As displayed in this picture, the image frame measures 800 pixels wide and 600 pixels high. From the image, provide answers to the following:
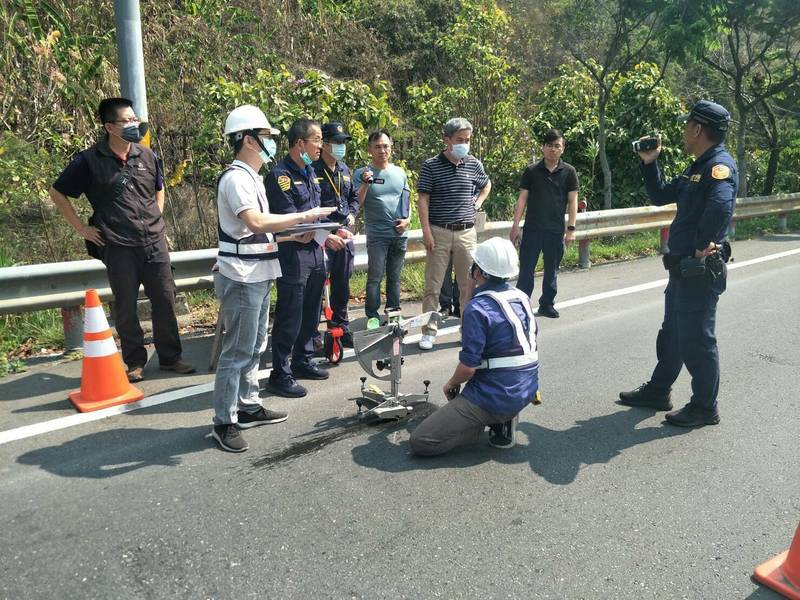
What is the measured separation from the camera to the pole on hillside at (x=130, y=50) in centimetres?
607

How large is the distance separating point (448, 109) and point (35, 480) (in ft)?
34.9

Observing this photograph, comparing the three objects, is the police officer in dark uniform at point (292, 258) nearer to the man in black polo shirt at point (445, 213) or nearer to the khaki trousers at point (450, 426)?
the khaki trousers at point (450, 426)

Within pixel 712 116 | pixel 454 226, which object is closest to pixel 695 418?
pixel 712 116

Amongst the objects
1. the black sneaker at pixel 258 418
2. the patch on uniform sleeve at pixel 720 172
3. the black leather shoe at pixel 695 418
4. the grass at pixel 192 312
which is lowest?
the black leather shoe at pixel 695 418

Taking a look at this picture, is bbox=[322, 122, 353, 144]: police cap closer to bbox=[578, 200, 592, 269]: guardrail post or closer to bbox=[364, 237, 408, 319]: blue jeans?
bbox=[364, 237, 408, 319]: blue jeans

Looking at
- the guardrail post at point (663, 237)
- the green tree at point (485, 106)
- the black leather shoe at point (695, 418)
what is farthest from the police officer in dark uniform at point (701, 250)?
the green tree at point (485, 106)

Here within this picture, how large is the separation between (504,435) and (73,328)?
389cm

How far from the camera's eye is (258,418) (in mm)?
4547

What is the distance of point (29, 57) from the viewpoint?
862cm

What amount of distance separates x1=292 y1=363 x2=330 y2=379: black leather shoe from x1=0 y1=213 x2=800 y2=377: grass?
1.80m

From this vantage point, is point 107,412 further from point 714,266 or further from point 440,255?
point 714,266

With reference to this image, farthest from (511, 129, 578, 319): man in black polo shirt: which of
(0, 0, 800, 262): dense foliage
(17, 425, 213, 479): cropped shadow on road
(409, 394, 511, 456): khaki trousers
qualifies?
(17, 425, 213, 479): cropped shadow on road

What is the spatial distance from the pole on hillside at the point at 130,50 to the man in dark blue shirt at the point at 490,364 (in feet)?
11.9

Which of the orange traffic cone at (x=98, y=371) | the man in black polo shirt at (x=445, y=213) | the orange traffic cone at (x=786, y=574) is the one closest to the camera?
the orange traffic cone at (x=786, y=574)
